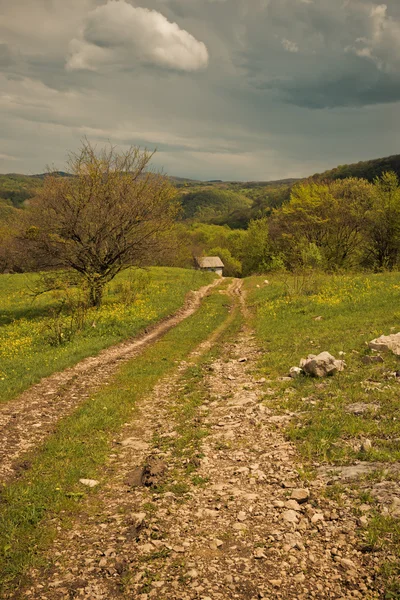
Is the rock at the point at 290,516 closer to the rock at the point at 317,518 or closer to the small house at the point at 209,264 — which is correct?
the rock at the point at 317,518

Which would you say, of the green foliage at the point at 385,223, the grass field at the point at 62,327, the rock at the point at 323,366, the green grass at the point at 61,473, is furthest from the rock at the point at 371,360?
the green foliage at the point at 385,223

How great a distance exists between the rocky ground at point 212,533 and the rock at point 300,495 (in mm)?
18

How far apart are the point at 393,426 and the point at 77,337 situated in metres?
16.5

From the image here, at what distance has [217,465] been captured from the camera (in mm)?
8555

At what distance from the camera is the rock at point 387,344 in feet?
43.8

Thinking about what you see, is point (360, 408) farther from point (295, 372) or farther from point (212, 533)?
point (212, 533)

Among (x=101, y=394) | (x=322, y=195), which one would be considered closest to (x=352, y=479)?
(x=101, y=394)

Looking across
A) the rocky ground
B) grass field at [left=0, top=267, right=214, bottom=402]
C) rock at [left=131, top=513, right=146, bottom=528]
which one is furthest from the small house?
rock at [left=131, top=513, right=146, bottom=528]

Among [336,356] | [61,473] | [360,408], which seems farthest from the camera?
[336,356]

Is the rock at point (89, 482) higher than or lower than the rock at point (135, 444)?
higher

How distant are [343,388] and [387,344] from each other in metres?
3.52

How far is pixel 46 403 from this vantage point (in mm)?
12602

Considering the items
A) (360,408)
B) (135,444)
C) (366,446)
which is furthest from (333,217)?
(135,444)

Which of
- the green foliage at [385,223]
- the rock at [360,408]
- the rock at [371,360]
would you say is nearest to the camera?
the rock at [360,408]
